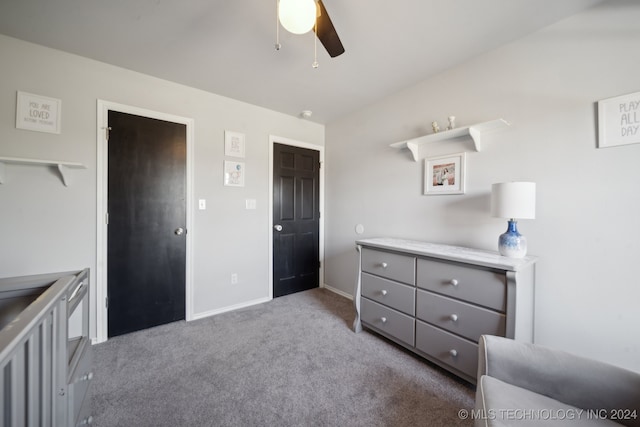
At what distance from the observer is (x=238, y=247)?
2.79 meters

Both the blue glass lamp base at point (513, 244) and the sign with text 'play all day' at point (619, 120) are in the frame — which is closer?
the sign with text 'play all day' at point (619, 120)

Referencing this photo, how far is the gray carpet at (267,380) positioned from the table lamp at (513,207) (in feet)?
3.20

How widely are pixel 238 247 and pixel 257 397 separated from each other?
1621 mm

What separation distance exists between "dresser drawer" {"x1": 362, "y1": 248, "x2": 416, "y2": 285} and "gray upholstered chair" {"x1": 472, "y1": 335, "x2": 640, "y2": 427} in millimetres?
735

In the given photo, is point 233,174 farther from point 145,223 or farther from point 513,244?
point 513,244

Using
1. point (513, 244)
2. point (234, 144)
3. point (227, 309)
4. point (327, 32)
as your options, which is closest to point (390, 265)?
point (513, 244)

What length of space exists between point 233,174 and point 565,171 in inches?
113

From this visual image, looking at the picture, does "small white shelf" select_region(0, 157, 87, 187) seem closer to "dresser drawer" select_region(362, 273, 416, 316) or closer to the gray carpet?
the gray carpet

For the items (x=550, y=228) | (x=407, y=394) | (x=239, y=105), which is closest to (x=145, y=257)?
(x=239, y=105)

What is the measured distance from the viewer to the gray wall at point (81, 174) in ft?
5.81

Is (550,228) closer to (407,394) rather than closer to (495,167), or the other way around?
(495,167)

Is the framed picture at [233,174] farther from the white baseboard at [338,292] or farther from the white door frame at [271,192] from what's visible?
the white baseboard at [338,292]

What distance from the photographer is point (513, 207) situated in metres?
1.47

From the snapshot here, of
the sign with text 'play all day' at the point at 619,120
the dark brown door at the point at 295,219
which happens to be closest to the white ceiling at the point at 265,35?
the sign with text 'play all day' at the point at 619,120
